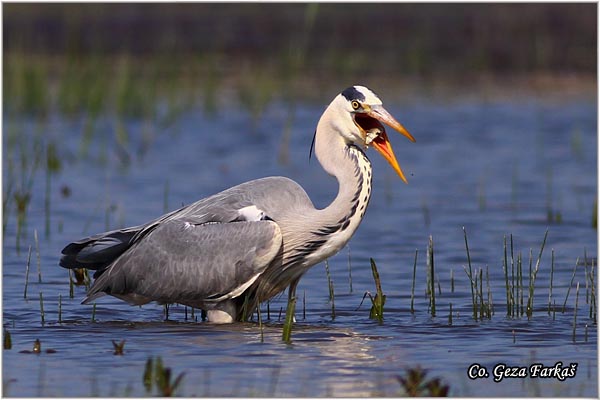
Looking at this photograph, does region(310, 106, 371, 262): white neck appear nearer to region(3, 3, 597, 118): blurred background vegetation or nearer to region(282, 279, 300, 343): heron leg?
region(282, 279, 300, 343): heron leg

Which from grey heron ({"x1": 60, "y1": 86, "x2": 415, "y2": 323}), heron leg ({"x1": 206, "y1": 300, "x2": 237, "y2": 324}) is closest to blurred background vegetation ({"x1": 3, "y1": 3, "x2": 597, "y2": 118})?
grey heron ({"x1": 60, "y1": 86, "x2": 415, "y2": 323})

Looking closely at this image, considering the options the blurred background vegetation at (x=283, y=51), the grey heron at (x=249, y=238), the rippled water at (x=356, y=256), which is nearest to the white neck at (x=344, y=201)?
the grey heron at (x=249, y=238)

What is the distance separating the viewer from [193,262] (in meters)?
7.52

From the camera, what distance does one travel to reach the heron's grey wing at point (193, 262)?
7.28 m

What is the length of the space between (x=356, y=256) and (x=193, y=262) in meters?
2.84

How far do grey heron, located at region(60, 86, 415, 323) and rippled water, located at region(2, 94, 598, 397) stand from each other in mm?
237

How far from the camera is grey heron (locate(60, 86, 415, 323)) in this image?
729 centimetres

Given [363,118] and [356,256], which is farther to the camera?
[356,256]

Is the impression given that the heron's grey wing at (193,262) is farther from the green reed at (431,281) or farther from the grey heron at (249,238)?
the green reed at (431,281)

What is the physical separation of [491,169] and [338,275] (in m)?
5.23

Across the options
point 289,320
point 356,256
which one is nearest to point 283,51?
point 356,256

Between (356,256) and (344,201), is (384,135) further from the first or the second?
(356,256)

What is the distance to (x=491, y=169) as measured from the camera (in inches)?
557

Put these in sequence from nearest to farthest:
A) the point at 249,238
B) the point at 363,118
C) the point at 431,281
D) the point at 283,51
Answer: the point at 249,238 < the point at 363,118 < the point at 431,281 < the point at 283,51
